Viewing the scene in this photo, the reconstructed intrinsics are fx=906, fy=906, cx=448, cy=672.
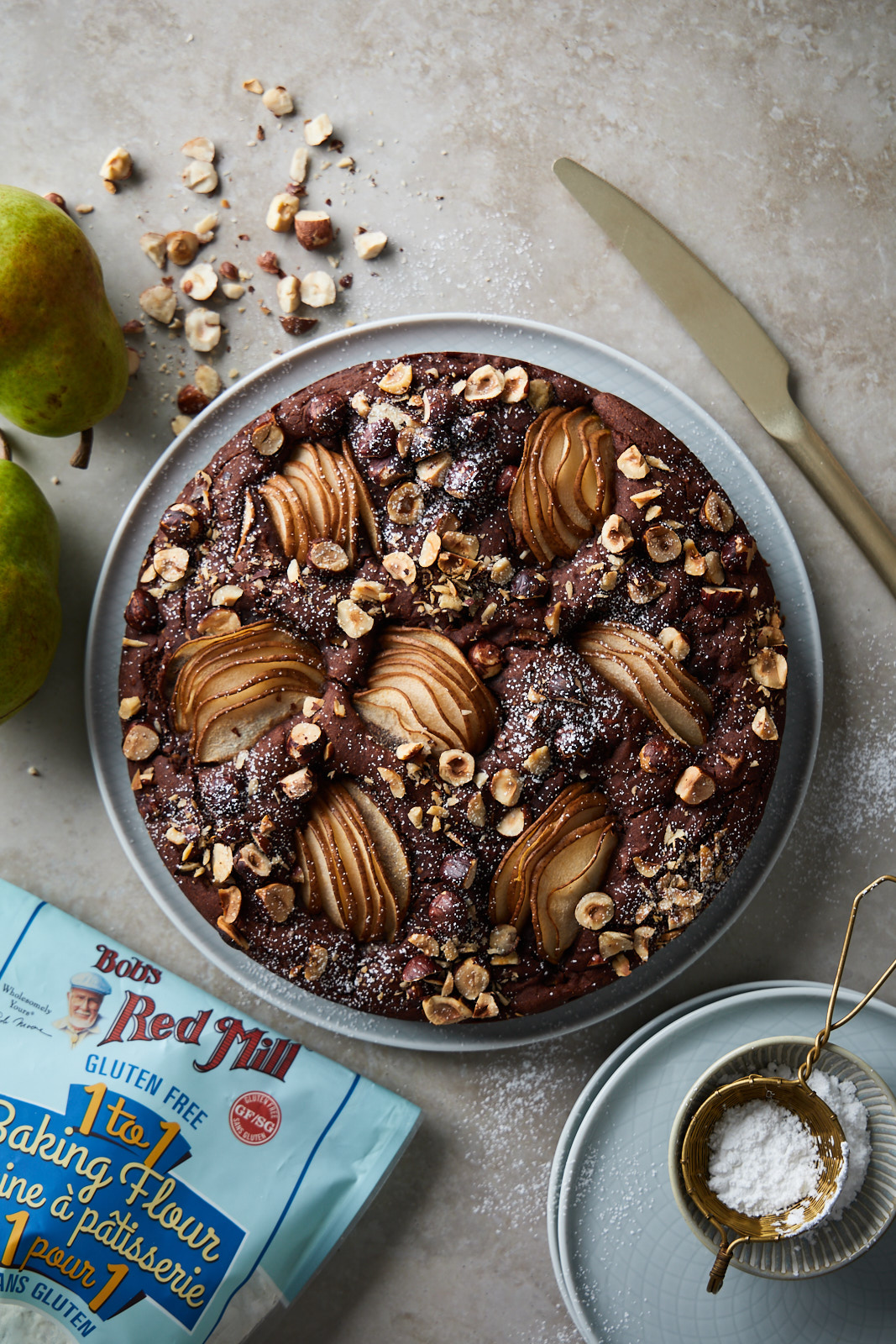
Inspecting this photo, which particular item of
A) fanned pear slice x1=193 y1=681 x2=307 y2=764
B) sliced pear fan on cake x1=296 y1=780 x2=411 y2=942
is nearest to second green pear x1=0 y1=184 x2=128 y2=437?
fanned pear slice x1=193 y1=681 x2=307 y2=764

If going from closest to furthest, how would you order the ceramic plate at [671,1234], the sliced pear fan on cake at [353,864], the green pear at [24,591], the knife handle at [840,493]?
the sliced pear fan on cake at [353,864], the green pear at [24,591], the ceramic plate at [671,1234], the knife handle at [840,493]

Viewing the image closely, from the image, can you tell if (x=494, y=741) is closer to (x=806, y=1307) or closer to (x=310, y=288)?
(x=310, y=288)

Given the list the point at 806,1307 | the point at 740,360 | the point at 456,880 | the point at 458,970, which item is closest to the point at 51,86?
the point at 740,360

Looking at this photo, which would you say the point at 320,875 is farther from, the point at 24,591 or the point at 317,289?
the point at 317,289

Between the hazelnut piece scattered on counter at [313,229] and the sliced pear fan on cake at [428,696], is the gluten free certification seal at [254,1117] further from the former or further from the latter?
the hazelnut piece scattered on counter at [313,229]

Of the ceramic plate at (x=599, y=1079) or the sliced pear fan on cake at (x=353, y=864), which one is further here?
the ceramic plate at (x=599, y=1079)

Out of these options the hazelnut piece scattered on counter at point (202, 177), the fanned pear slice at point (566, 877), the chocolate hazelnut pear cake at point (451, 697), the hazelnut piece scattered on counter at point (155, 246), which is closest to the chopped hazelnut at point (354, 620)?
the chocolate hazelnut pear cake at point (451, 697)

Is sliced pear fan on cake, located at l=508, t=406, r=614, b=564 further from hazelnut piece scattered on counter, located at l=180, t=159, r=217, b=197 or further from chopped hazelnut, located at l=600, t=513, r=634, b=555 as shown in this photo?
hazelnut piece scattered on counter, located at l=180, t=159, r=217, b=197
